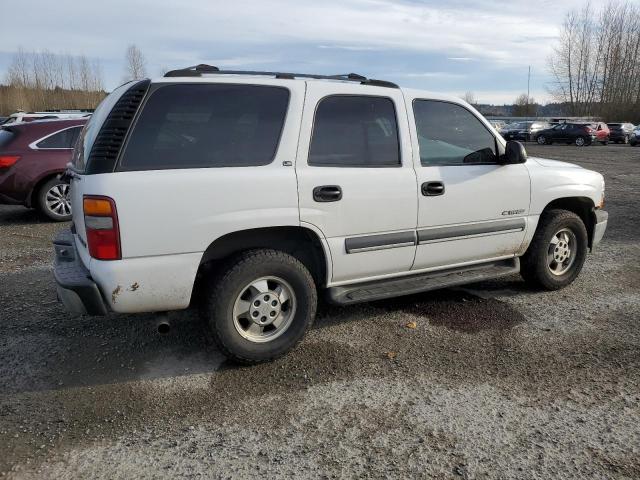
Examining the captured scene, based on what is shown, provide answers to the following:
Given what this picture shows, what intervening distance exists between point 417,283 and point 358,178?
1.03 metres

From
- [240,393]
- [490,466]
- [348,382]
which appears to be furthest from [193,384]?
[490,466]

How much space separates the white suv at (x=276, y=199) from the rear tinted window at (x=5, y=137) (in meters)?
5.35

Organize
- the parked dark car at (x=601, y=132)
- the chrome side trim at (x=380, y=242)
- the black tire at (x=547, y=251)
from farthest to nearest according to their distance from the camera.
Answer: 1. the parked dark car at (x=601, y=132)
2. the black tire at (x=547, y=251)
3. the chrome side trim at (x=380, y=242)

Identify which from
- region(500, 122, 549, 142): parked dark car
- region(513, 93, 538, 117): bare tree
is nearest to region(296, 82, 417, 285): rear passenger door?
region(500, 122, 549, 142): parked dark car

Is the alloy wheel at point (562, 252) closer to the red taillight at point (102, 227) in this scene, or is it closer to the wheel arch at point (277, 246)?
the wheel arch at point (277, 246)

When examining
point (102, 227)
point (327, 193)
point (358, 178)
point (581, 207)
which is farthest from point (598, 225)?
point (102, 227)

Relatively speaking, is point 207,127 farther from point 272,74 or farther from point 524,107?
point 524,107

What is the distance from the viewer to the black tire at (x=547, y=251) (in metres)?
4.89

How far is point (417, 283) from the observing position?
4.23 meters

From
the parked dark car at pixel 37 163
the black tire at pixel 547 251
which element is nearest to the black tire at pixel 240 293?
the black tire at pixel 547 251

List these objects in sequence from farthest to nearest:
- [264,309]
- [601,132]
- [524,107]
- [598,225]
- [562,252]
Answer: [524,107] < [601,132] < [598,225] < [562,252] < [264,309]

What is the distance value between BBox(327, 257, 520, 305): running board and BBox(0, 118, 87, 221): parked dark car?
20.3 ft

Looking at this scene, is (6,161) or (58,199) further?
(58,199)

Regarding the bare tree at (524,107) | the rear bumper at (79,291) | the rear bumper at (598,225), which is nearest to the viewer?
the rear bumper at (79,291)
